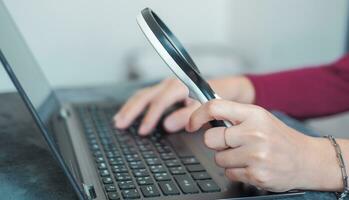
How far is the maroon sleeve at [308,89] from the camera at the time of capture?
82 centimetres

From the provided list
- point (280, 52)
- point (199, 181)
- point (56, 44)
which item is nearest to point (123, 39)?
point (56, 44)

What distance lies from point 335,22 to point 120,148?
70 centimetres

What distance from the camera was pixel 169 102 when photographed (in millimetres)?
763

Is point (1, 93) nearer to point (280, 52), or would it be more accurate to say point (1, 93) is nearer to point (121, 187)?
point (121, 187)

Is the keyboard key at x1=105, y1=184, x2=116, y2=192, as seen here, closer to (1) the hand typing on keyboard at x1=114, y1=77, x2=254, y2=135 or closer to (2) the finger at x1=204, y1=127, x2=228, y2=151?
(2) the finger at x1=204, y1=127, x2=228, y2=151

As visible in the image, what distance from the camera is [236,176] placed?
0.52 meters

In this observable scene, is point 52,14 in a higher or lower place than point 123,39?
higher

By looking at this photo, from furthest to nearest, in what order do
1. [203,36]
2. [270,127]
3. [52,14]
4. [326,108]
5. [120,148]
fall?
[203,36] → [52,14] → [326,108] → [120,148] → [270,127]

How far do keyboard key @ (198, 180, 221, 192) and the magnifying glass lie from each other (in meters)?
0.06

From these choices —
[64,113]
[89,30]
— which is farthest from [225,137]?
[89,30]

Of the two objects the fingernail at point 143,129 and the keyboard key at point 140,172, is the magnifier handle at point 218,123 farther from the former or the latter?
the fingernail at point 143,129

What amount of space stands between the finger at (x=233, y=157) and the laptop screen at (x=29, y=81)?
14 cm

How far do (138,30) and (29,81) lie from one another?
1.96 feet

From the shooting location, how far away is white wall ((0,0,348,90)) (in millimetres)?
1120
